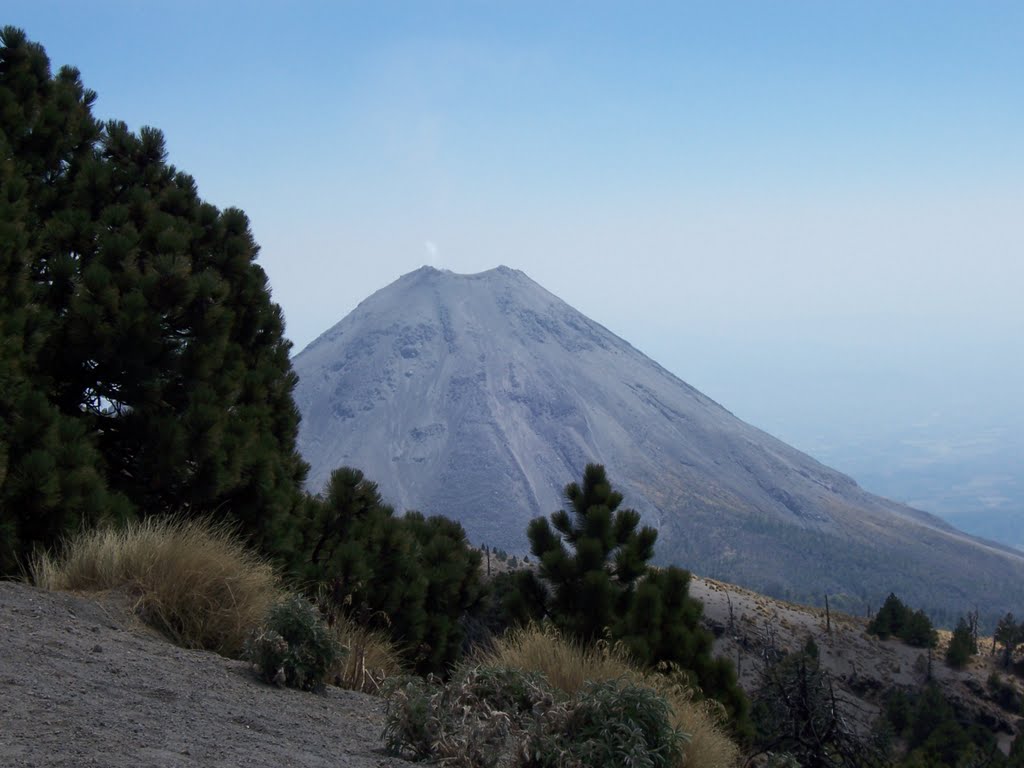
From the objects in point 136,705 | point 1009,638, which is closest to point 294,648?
point 136,705

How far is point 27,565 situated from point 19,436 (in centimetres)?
104

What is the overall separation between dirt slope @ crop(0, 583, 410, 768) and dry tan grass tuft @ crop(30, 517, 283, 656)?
224 mm

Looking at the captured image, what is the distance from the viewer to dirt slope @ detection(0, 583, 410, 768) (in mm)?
4457

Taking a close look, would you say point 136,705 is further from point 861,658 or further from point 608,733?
point 861,658

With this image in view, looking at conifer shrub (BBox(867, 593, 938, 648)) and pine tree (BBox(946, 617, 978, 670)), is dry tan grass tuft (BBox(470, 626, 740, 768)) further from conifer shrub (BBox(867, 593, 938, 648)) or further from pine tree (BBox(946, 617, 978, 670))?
conifer shrub (BBox(867, 593, 938, 648))

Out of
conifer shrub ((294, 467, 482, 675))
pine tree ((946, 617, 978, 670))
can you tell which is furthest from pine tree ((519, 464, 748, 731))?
pine tree ((946, 617, 978, 670))

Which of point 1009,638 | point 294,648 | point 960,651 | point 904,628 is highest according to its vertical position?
point 294,648

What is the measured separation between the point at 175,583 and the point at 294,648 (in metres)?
1.24

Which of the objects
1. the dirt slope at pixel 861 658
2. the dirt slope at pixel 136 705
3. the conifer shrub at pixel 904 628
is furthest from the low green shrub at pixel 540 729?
the conifer shrub at pixel 904 628

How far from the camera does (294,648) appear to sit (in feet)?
21.1

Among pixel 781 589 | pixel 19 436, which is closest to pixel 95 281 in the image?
pixel 19 436

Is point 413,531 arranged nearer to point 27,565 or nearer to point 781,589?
point 27,565

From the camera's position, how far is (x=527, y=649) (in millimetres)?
7031

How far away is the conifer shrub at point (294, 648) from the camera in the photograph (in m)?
6.39
